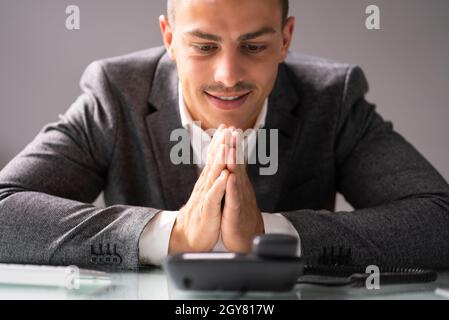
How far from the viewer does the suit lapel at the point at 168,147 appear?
1729 millimetres

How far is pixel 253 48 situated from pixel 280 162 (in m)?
0.34

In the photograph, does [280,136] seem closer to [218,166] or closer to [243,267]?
[218,166]

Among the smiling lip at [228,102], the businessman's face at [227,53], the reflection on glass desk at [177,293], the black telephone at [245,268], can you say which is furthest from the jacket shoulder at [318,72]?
the black telephone at [245,268]

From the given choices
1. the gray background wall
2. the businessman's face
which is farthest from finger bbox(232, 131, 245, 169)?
the gray background wall

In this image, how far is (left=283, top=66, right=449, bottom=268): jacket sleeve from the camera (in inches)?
53.4

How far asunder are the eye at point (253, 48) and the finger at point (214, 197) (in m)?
0.39

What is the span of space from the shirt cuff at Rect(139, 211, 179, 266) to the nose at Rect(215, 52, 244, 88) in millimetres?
380

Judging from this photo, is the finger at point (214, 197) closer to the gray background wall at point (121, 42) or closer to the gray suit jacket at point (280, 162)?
the gray suit jacket at point (280, 162)

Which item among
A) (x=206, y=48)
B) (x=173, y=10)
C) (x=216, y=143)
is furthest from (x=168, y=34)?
(x=216, y=143)

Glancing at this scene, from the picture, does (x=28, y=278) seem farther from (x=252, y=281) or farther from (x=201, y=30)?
(x=201, y=30)

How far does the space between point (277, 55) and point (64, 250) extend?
27.6 inches

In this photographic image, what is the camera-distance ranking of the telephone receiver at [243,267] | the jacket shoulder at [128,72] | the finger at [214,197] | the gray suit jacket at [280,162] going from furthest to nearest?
the jacket shoulder at [128,72], the gray suit jacket at [280,162], the finger at [214,197], the telephone receiver at [243,267]
